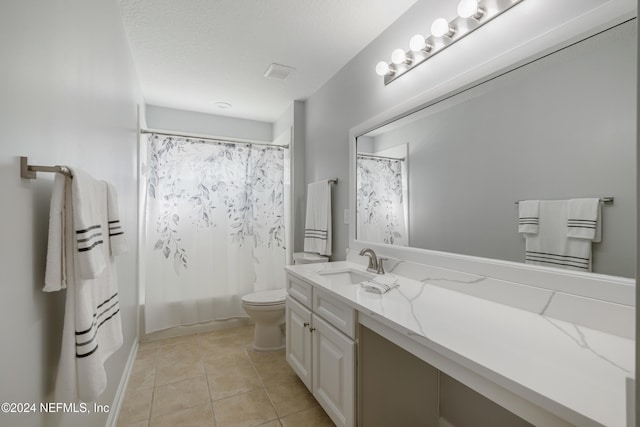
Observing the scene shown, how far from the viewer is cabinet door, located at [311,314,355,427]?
52.7 inches

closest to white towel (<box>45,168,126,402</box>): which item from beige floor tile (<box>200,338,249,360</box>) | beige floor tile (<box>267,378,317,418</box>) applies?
beige floor tile (<box>267,378,317,418</box>)

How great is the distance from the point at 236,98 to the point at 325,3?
163cm

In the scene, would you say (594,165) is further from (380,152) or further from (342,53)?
(342,53)

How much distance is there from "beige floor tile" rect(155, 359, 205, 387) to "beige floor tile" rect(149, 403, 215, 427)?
0.40 metres

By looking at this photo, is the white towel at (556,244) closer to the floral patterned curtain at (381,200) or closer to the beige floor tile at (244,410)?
the floral patterned curtain at (381,200)

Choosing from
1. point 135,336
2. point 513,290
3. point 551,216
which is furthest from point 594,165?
point 135,336

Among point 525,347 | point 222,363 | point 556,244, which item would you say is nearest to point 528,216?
point 556,244

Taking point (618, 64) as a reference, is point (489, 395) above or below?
below

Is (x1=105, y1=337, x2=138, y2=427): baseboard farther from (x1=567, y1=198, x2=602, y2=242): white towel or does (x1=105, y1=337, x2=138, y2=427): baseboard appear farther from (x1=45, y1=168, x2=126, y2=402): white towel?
(x1=567, y1=198, x2=602, y2=242): white towel

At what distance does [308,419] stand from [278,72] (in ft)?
8.48

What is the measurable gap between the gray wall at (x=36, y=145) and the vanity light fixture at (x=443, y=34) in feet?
5.02

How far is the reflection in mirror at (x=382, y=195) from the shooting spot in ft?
5.98

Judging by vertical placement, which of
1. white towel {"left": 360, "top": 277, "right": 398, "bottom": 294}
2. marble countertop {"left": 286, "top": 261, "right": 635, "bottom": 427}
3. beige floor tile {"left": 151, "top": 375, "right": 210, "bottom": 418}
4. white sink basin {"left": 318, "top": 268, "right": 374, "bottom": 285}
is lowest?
beige floor tile {"left": 151, "top": 375, "right": 210, "bottom": 418}

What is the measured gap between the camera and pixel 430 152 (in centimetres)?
164
